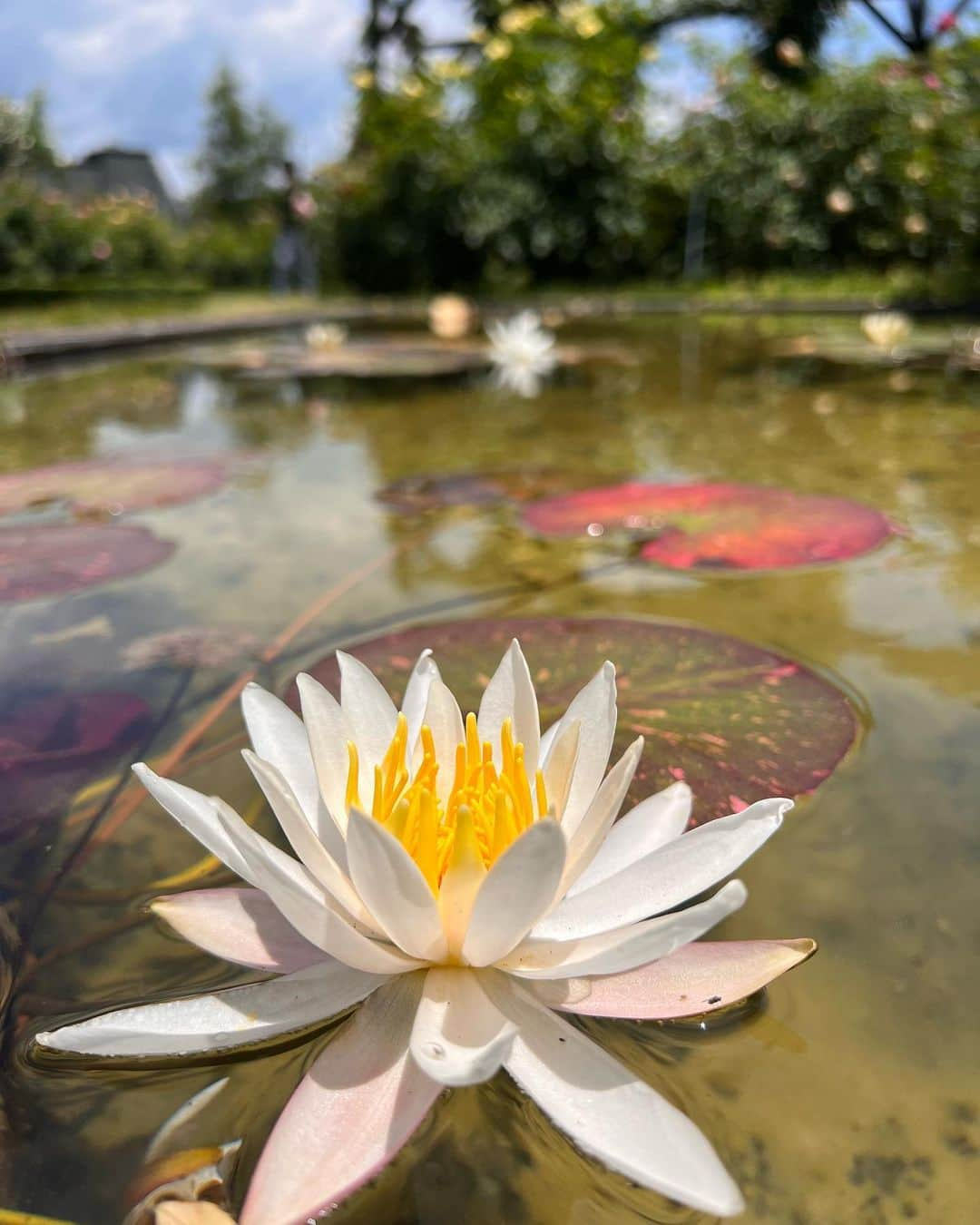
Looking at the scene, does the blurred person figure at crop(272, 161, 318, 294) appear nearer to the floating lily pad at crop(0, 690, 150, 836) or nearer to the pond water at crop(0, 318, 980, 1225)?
the pond water at crop(0, 318, 980, 1225)

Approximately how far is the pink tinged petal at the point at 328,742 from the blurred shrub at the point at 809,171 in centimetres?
835

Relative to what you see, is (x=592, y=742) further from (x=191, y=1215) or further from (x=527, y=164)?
(x=527, y=164)

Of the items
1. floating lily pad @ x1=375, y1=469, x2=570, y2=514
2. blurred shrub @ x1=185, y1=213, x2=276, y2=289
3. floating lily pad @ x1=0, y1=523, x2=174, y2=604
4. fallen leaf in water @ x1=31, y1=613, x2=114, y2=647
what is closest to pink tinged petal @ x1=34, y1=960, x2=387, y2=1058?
fallen leaf in water @ x1=31, y1=613, x2=114, y2=647

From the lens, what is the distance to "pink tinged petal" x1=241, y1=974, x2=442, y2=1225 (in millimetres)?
396

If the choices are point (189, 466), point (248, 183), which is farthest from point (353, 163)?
point (248, 183)

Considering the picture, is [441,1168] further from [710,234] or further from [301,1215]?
[710,234]

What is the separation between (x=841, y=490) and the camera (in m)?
1.74

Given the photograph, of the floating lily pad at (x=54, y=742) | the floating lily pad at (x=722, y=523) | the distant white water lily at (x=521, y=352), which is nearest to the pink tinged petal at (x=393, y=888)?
the floating lily pad at (x=54, y=742)

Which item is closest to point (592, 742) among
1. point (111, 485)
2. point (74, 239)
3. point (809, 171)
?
point (111, 485)

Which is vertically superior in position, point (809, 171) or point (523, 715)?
point (809, 171)

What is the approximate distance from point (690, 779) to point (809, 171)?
945 centimetres

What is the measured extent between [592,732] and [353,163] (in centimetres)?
1208

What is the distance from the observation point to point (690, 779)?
738 mm

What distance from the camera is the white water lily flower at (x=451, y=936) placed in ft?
1.36
